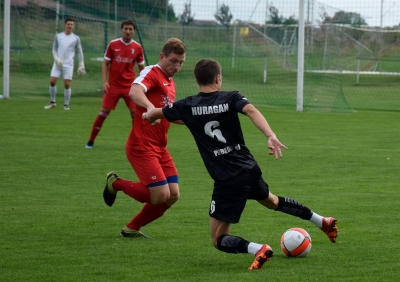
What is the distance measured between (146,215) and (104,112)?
6.56 meters

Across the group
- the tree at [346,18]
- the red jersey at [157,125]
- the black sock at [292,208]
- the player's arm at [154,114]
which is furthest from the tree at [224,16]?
the player's arm at [154,114]

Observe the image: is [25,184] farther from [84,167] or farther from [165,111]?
[165,111]

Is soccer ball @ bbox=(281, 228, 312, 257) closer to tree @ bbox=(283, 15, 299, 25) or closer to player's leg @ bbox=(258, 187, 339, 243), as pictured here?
player's leg @ bbox=(258, 187, 339, 243)

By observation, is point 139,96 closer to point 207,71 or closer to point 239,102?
point 207,71

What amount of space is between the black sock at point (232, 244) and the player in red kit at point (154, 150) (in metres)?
1.19

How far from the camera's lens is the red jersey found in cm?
695

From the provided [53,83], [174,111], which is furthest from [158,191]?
[53,83]

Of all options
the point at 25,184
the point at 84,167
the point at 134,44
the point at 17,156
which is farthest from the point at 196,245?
the point at 134,44

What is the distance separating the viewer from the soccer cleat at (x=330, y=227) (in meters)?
6.41

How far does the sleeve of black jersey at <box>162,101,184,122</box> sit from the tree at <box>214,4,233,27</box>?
1810cm

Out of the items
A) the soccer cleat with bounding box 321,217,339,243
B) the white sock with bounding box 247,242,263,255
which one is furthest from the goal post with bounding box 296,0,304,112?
the white sock with bounding box 247,242,263,255

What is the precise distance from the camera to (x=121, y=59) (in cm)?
1380

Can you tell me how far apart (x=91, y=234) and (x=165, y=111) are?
70.3 inches

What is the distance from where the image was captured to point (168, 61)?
22.6 ft
